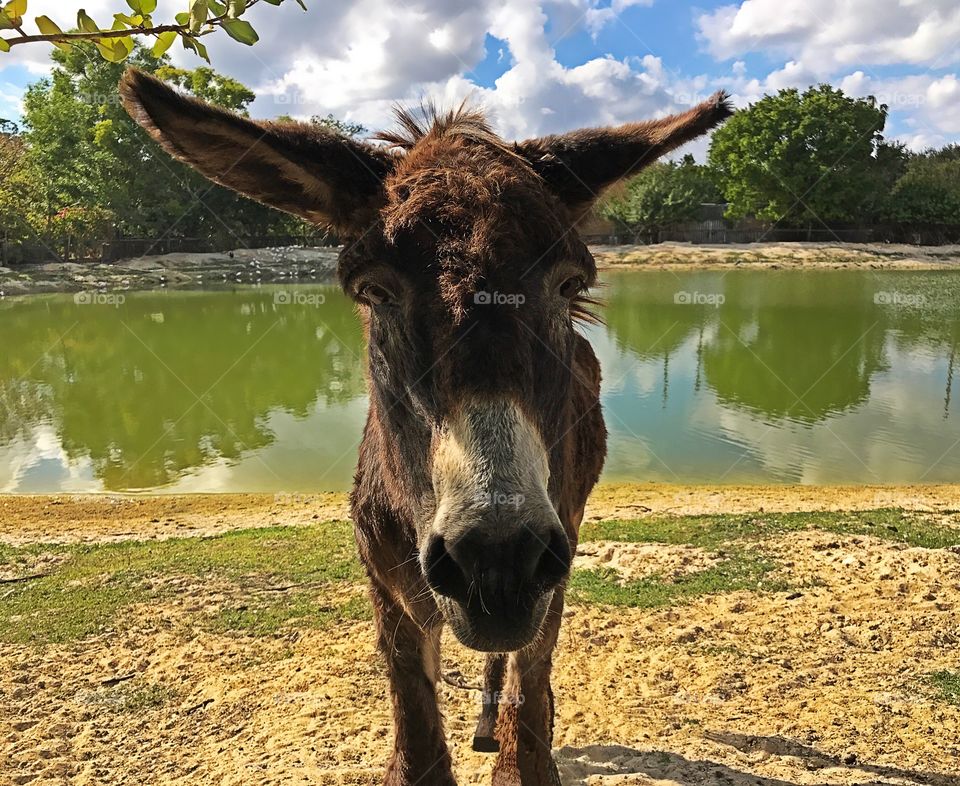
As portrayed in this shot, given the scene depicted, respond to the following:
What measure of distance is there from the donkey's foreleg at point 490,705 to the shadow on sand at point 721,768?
18.6 inches

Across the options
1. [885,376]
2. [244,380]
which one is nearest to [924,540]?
[885,376]

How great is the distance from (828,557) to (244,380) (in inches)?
709

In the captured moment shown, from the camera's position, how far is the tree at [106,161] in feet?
165

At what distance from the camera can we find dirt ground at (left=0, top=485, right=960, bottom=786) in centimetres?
408

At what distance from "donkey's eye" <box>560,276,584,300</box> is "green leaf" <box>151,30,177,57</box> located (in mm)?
1700

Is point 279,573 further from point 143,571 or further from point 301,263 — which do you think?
point 301,263

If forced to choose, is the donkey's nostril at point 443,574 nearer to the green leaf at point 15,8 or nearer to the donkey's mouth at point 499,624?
the donkey's mouth at point 499,624

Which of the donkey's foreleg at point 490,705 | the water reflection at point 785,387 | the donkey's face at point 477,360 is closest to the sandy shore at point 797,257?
the water reflection at point 785,387

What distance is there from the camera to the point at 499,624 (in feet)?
7.02

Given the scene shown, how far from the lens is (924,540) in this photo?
24.3 ft

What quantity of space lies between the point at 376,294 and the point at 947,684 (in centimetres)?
500

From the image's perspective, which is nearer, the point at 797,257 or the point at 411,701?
the point at 411,701

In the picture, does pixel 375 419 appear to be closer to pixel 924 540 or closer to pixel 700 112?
pixel 700 112

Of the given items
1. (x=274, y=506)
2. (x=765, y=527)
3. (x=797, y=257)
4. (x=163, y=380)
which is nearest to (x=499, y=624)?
(x=765, y=527)
